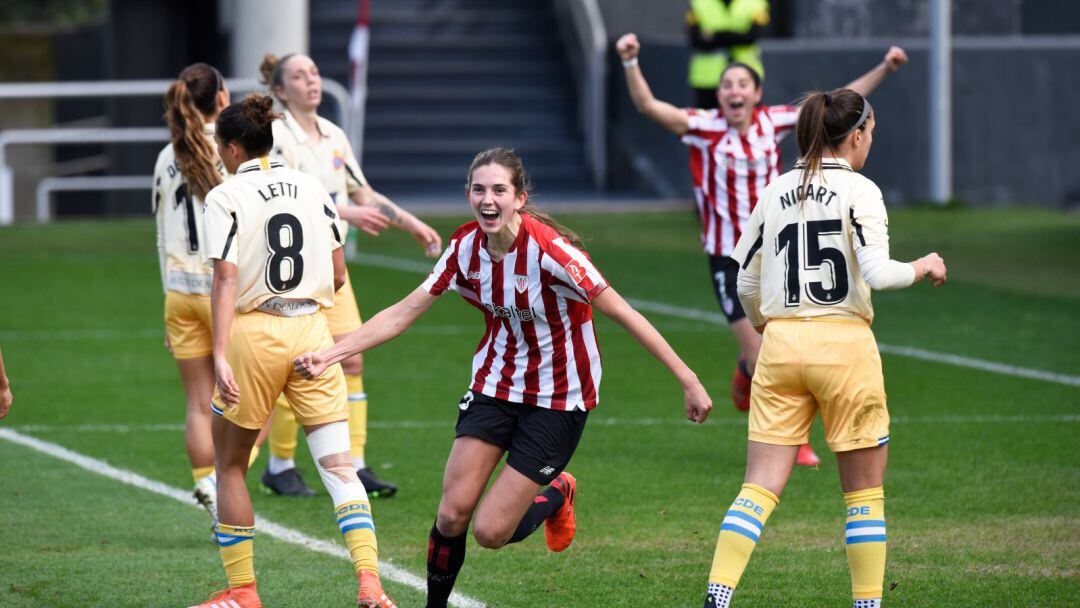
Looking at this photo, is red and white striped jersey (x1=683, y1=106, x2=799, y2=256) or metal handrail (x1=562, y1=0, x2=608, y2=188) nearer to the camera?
red and white striped jersey (x1=683, y1=106, x2=799, y2=256)

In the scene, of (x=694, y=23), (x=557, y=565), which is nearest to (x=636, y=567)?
(x=557, y=565)

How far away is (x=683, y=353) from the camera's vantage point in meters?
12.4

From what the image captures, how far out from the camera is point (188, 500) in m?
8.27

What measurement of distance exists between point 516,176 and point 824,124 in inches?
44.1

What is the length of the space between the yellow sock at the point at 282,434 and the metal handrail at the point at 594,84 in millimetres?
15408

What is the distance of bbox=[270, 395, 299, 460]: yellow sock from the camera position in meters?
8.38

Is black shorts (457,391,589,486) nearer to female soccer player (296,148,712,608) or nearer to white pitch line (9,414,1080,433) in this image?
female soccer player (296,148,712,608)

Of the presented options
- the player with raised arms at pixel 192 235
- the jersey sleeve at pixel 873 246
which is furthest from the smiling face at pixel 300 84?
the jersey sleeve at pixel 873 246

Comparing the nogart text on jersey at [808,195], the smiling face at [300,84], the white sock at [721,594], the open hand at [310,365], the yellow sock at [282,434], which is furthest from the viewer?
the yellow sock at [282,434]

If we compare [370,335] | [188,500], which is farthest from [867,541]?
[188,500]

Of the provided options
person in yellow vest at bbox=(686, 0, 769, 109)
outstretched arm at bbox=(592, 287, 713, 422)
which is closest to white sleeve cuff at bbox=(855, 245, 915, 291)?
outstretched arm at bbox=(592, 287, 713, 422)

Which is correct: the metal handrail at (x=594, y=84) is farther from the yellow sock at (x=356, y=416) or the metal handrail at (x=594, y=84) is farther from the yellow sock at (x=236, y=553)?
the yellow sock at (x=236, y=553)

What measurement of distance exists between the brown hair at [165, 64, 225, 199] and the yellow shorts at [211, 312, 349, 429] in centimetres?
126

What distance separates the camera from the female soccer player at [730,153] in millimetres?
8945
